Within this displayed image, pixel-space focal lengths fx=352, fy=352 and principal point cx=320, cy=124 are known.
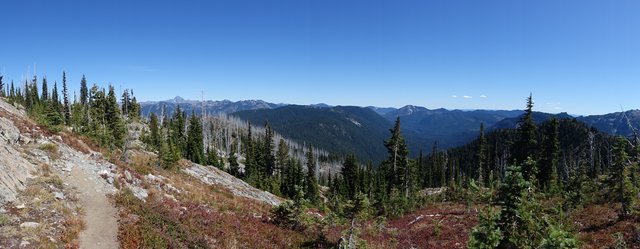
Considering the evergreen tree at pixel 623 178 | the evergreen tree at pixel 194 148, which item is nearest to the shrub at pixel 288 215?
the evergreen tree at pixel 623 178

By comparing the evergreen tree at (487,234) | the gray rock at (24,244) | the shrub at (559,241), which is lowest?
the gray rock at (24,244)

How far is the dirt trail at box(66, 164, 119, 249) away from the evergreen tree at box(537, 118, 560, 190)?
5017 cm

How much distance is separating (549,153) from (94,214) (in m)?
51.9

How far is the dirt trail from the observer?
14.5 m

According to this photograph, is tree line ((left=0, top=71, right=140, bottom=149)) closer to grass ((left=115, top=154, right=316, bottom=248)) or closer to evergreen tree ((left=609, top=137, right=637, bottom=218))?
grass ((left=115, top=154, right=316, bottom=248))

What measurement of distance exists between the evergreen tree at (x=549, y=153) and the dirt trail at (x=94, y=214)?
165 feet

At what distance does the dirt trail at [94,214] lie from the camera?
14.5 meters

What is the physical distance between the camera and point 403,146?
57094mm

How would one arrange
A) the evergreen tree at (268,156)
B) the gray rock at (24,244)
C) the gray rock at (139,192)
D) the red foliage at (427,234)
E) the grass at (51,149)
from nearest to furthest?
the gray rock at (24,244) < the gray rock at (139,192) < the grass at (51,149) < the red foliage at (427,234) < the evergreen tree at (268,156)

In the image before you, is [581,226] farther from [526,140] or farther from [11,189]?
[11,189]

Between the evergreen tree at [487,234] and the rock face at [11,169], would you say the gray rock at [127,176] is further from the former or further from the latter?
the evergreen tree at [487,234]

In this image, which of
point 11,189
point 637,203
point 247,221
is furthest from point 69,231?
point 637,203

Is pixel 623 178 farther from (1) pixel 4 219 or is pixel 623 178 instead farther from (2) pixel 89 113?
(2) pixel 89 113

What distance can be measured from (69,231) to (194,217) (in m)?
6.73
